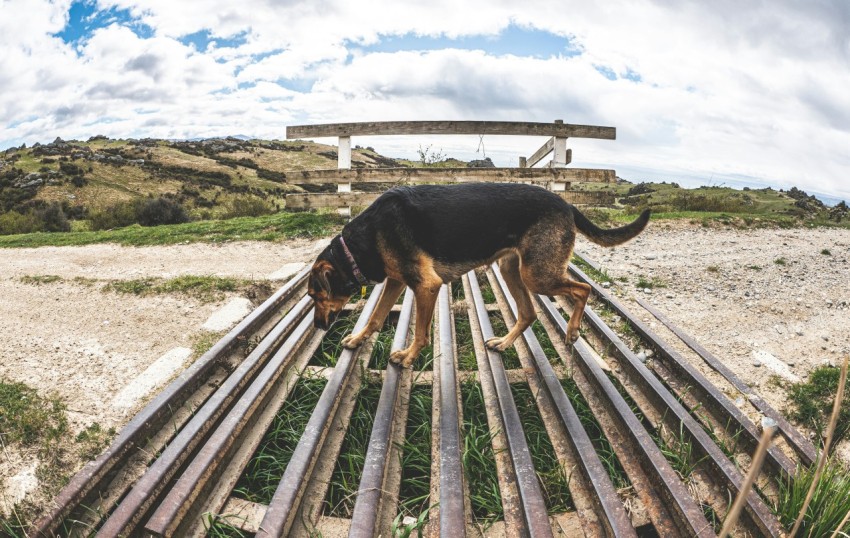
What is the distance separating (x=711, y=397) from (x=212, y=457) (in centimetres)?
328

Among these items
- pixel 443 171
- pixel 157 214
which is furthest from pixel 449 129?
pixel 157 214

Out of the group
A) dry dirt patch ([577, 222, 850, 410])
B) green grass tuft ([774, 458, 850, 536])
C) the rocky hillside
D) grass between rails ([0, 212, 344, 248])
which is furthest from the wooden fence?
green grass tuft ([774, 458, 850, 536])

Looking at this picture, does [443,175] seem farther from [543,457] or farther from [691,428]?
[691,428]

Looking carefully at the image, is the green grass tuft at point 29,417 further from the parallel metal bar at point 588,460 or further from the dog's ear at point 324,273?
the parallel metal bar at point 588,460

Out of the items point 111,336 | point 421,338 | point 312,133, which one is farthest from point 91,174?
point 421,338

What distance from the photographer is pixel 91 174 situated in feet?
109

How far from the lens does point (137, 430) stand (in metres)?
2.75

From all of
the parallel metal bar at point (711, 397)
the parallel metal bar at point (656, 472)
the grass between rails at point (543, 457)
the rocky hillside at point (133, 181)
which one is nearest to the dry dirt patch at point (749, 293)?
the parallel metal bar at point (711, 397)

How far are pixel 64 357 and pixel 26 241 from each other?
7.31 meters

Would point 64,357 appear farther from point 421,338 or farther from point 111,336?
point 421,338

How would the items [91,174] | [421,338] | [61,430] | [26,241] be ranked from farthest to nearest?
[91,174], [26,241], [421,338], [61,430]

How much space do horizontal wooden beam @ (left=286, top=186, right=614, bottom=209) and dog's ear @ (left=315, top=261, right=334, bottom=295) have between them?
6.11 m

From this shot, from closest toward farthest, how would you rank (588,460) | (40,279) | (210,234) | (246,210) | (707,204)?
1. (588,460)
2. (40,279)
3. (210,234)
4. (707,204)
5. (246,210)

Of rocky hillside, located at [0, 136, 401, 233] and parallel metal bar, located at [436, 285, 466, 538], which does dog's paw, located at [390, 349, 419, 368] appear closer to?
parallel metal bar, located at [436, 285, 466, 538]
